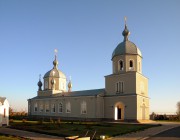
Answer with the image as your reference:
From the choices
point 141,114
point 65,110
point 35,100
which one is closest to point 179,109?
point 141,114

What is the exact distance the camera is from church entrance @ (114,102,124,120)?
38.7m

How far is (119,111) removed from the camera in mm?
40062

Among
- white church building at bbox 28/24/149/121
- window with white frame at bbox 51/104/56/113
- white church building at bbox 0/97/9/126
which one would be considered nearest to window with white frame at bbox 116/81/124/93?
white church building at bbox 28/24/149/121

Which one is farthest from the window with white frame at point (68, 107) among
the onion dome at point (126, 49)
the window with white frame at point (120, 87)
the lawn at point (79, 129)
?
the lawn at point (79, 129)

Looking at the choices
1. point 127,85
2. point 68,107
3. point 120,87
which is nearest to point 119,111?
point 120,87

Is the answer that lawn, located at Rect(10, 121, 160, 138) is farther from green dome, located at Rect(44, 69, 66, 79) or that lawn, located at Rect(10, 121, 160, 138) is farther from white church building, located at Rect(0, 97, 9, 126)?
green dome, located at Rect(44, 69, 66, 79)

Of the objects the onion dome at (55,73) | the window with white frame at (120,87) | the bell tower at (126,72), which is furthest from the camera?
the onion dome at (55,73)

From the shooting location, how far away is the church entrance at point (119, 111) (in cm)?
3866

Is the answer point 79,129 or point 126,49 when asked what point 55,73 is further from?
point 79,129

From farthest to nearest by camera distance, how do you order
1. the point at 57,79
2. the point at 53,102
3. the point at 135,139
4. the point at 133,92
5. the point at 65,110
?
1. the point at 57,79
2. the point at 53,102
3. the point at 65,110
4. the point at 133,92
5. the point at 135,139

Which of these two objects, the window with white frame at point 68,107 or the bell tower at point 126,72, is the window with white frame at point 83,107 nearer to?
the window with white frame at point 68,107

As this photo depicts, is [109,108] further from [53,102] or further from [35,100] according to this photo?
[35,100]

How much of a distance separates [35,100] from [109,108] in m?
20.6

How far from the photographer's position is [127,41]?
1571 inches
